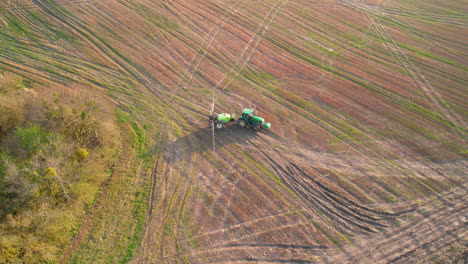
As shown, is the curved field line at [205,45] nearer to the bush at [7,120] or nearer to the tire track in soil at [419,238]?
the bush at [7,120]

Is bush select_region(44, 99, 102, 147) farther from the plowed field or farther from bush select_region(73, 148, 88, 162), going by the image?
the plowed field

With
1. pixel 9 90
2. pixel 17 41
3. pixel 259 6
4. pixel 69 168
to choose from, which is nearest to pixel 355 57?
pixel 259 6

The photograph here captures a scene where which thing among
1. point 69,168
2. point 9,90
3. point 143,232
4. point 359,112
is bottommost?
point 143,232

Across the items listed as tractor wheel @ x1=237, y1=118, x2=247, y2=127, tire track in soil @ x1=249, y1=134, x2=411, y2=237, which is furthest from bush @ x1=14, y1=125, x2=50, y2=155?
tire track in soil @ x1=249, y1=134, x2=411, y2=237

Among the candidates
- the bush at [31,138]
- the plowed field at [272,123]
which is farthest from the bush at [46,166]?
the plowed field at [272,123]

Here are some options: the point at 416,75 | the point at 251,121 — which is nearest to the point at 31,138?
the point at 251,121

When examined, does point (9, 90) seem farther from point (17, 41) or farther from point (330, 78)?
point (330, 78)
